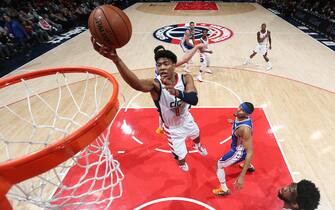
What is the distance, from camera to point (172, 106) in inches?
155

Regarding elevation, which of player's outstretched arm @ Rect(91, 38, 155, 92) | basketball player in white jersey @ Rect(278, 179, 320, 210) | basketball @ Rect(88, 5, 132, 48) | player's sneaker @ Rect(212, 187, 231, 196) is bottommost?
player's sneaker @ Rect(212, 187, 231, 196)

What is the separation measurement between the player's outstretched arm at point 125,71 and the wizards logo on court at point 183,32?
30.6 feet

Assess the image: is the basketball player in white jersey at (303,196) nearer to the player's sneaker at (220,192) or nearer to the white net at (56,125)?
the player's sneaker at (220,192)

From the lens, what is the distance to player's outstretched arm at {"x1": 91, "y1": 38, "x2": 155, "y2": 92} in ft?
8.04

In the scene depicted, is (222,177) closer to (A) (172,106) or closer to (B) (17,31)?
(A) (172,106)

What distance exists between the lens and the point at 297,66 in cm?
939

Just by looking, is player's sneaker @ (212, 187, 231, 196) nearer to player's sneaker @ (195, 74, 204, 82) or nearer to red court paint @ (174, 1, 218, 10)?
player's sneaker @ (195, 74, 204, 82)

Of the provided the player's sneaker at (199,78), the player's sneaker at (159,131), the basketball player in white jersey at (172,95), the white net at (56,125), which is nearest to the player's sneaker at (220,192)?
the basketball player in white jersey at (172,95)

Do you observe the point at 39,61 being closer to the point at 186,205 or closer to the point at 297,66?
the point at 186,205

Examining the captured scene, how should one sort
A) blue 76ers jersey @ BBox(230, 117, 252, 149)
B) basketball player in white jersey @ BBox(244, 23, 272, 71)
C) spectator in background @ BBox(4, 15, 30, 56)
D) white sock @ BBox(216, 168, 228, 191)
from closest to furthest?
blue 76ers jersey @ BBox(230, 117, 252, 149), white sock @ BBox(216, 168, 228, 191), basketball player in white jersey @ BBox(244, 23, 272, 71), spectator in background @ BBox(4, 15, 30, 56)

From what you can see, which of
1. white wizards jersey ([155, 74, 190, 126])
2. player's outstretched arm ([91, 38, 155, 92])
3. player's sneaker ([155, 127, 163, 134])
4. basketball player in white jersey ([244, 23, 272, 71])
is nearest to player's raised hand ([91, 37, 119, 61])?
player's outstretched arm ([91, 38, 155, 92])

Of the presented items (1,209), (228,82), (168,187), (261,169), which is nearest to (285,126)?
(261,169)

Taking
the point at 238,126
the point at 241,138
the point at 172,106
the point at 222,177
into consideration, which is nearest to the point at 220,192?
the point at 222,177

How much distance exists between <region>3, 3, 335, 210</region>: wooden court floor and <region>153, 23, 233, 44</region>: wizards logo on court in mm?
451
